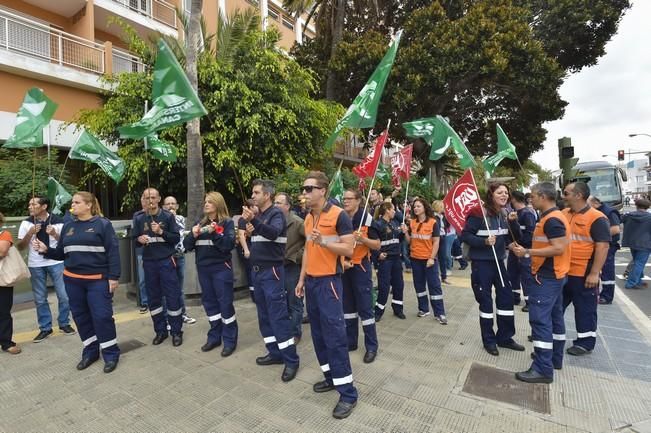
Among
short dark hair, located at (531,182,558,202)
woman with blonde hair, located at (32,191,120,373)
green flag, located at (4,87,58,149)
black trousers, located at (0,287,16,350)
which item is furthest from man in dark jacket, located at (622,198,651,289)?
black trousers, located at (0,287,16,350)

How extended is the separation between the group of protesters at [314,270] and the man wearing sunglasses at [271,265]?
0.4 inches

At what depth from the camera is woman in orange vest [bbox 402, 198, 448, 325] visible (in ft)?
18.6

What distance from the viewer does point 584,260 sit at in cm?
423

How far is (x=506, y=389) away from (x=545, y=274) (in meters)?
1.20

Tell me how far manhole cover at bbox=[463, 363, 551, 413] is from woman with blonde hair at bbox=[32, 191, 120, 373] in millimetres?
3839

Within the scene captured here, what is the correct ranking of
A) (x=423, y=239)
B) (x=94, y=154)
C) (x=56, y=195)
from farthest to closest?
(x=423, y=239) → (x=56, y=195) → (x=94, y=154)

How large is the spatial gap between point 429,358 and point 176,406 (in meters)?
2.75

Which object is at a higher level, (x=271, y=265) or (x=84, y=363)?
(x=271, y=265)

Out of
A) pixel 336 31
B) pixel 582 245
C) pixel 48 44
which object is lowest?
pixel 582 245

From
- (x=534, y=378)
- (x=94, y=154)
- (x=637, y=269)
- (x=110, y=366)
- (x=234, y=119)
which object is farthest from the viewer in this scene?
(x=234, y=119)

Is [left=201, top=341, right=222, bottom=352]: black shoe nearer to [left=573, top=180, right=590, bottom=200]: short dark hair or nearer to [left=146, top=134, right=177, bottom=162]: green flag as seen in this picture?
[left=146, top=134, right=177, bottom=162]: green flag

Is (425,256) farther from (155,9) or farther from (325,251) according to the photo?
(155,9)

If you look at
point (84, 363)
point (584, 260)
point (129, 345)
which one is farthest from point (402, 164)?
point (84, 363)

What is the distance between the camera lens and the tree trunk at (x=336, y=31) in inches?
574
